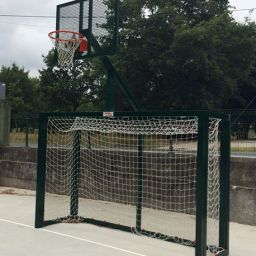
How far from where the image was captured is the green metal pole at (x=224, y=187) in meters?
6.23

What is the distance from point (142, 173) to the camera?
884 cm

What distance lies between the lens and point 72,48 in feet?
30.1

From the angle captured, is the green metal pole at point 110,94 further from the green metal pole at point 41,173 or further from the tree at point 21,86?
the tree at point 21,86

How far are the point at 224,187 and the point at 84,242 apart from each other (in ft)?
7.39

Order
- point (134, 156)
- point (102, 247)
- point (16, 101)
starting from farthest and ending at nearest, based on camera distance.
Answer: point (16, 101), point (134, 156), point (102, 247)

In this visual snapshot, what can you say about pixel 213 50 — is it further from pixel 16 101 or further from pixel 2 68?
pixel 2 68

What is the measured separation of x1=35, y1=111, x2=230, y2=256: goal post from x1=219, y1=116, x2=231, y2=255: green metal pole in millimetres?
13

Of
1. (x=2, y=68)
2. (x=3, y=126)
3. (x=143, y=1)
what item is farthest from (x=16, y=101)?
(x=3, y=126)

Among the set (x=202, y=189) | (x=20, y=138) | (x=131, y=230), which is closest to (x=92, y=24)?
(x=131, y=230)

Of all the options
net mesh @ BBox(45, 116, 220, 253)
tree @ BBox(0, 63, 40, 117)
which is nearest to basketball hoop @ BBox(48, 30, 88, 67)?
net mesh @ BBox(45, 116, 220, 253)

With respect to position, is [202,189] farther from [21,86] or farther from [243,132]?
[21,86]

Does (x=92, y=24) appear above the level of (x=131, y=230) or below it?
above

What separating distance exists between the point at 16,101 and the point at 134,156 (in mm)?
38392

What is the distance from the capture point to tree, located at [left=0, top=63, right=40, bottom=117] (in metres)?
48.4
